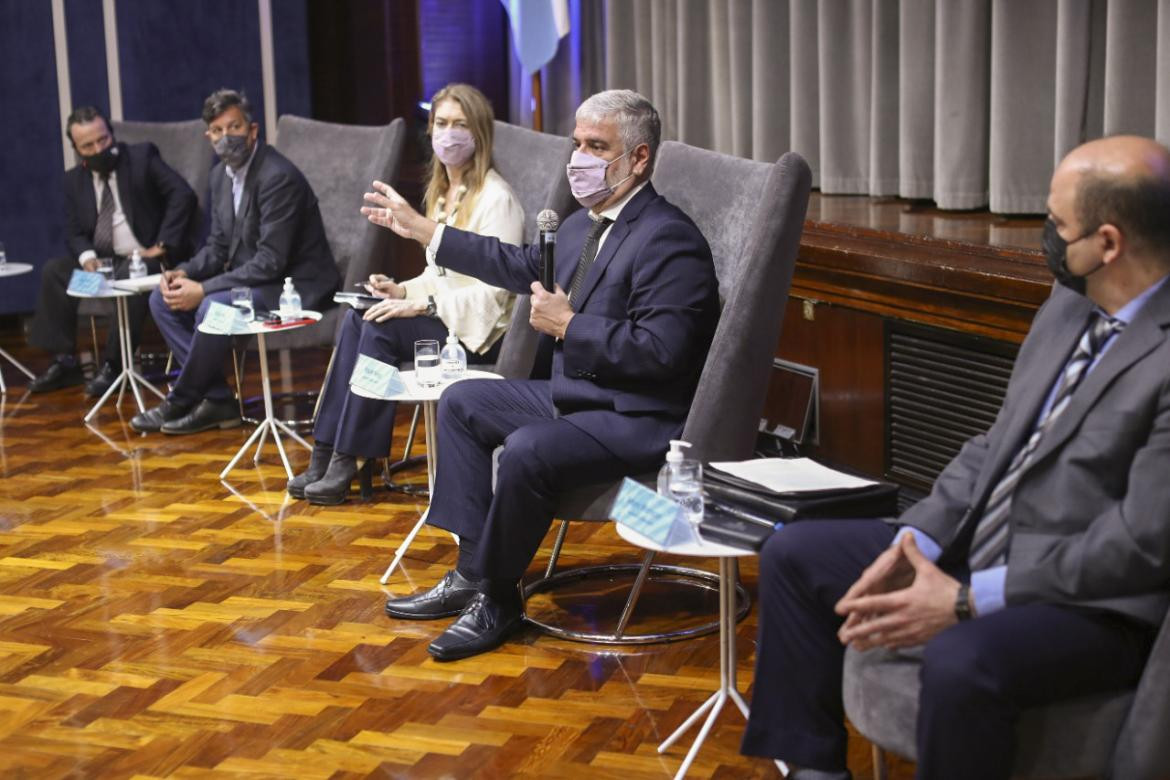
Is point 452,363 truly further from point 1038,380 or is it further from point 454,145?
point 1038,380

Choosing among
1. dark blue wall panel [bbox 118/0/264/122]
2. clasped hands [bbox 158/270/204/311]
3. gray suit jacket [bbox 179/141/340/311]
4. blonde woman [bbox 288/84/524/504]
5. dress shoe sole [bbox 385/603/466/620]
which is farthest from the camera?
dark blue wall panel [bbox 118/0/264/122]

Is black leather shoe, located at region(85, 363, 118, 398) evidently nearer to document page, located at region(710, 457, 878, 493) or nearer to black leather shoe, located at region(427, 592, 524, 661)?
black leather shoe, located at region(427, 592, 524, 661)

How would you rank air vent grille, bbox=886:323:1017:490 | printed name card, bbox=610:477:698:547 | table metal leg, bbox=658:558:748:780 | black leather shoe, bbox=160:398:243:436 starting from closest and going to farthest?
printed name card, bbox=610:477:698:547 → table metal leg, bbox=658:558:748:780 → air vent grille, bbox=886:323:1017:490 → black leather shoe, bbox=160:398:243:436

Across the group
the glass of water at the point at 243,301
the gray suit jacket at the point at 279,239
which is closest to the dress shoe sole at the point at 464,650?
the glass of water at the point at 243,301

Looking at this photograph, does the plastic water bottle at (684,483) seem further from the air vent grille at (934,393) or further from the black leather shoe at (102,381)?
the black leather shoe at (102,381)

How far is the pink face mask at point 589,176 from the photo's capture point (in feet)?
11.0

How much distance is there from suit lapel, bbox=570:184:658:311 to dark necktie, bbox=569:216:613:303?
0.14 feet

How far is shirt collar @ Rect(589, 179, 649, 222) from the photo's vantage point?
3395 mm

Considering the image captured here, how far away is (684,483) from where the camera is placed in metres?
2.62

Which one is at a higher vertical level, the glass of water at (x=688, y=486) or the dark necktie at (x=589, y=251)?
the dark necktie at (x=589, y=251)

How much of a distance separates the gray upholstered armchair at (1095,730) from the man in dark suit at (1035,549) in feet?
0.12

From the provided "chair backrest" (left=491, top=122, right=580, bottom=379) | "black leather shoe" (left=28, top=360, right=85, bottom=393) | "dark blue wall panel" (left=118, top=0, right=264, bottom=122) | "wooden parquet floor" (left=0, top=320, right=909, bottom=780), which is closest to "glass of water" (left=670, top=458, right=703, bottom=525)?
"wooden parquet floor" (left=0, top=320, right=909, bottom=780)

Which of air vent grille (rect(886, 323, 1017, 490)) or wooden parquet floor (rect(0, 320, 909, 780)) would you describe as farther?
air vent grille (rect(886, 323, 1017, 490))

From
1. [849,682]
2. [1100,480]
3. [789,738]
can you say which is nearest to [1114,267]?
[1100,480]
